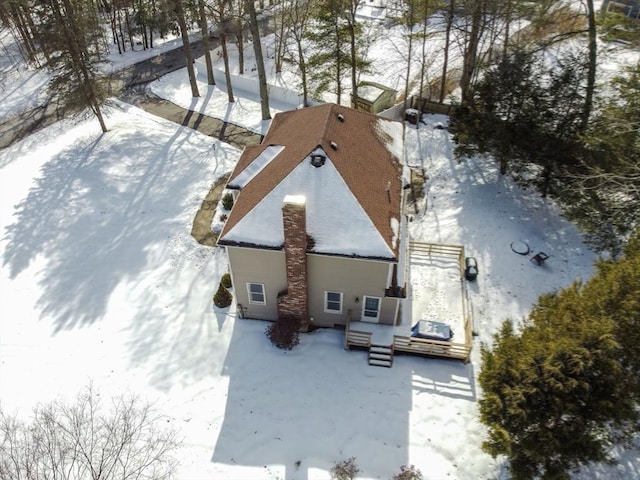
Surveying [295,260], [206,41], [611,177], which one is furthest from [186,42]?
[611,177]

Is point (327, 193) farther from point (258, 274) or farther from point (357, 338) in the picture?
point (357, 338)

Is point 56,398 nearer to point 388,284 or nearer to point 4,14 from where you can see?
point 388,284

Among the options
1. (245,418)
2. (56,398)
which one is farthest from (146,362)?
(245,418)

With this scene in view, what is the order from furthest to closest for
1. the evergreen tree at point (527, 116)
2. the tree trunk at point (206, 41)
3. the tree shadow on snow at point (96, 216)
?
the tree trunk at point (206, 41), the evergreen tree at point (527, 116), the tree shadow on snow at point (96, 216)

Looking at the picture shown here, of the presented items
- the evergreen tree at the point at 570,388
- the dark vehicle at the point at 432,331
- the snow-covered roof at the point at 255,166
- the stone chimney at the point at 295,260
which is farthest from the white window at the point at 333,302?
the evergreen tree at the point at 570,388

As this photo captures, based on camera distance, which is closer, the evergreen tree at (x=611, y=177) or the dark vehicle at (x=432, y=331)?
the dark vehicle at (x=432, y=331)

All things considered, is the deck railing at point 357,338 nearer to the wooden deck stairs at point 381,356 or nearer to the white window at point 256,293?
Answer: the wooden deck stairs at point 381,356

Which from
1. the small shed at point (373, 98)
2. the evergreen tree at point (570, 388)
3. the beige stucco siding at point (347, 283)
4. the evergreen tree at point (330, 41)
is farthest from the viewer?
the small shed at point (373, 98)
